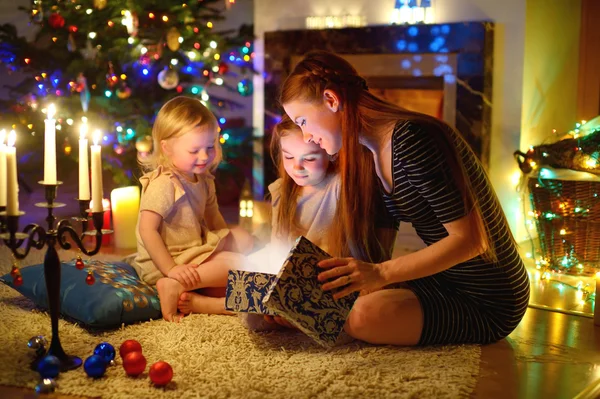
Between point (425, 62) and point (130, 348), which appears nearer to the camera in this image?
point (130, 348)

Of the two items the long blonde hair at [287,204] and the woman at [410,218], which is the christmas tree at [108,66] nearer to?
the long blonde hair at [287,204]

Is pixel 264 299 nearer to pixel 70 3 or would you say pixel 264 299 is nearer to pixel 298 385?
pixel 298 385

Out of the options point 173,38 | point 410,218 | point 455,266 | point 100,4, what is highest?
point 100,4

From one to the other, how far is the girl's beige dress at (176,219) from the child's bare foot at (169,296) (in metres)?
0.13

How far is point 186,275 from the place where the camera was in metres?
2.12

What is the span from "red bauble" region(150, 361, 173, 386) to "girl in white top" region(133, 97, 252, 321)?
1.84ft

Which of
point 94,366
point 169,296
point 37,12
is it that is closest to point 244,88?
point 37,12

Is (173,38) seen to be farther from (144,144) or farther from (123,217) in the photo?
(123,217)

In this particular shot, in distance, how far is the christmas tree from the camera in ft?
11.4

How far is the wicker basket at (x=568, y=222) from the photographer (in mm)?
2805

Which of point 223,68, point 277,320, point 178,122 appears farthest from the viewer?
point 223,68

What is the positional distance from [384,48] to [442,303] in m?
2.13

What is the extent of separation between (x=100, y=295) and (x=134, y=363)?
1.50 ft

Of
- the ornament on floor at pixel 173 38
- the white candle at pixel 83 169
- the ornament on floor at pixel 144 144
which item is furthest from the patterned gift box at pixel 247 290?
the ornament on floor at pixel 173 38
